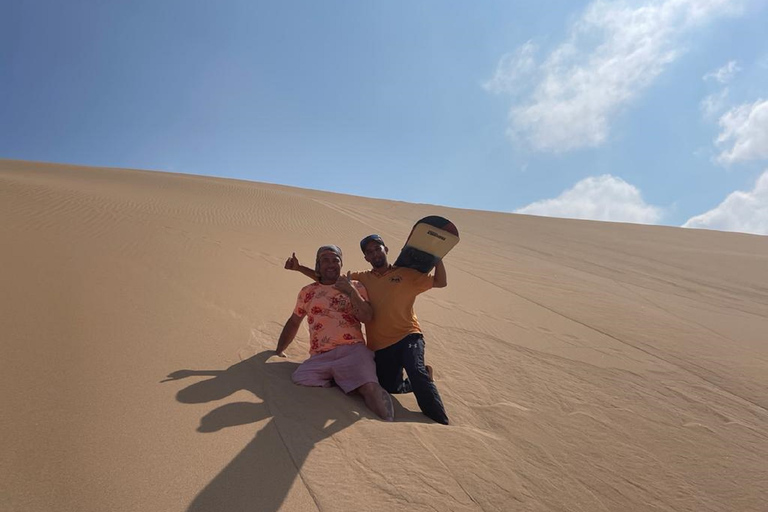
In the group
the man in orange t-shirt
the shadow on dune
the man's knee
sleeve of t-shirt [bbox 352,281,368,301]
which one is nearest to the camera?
the shadow on dune

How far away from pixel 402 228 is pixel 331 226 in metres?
2.97

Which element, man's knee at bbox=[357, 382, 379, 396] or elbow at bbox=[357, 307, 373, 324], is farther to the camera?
elbow at bbox=[357, 307, 373, 324]

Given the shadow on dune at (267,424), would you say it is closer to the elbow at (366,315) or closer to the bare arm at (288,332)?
the bare arm at (288,332)

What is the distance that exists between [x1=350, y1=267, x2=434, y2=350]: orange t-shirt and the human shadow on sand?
0.54 meters

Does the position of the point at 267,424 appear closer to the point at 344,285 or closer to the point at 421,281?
the point at 344,285

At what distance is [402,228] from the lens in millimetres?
14383

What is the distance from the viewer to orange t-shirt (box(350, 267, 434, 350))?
11.0ft

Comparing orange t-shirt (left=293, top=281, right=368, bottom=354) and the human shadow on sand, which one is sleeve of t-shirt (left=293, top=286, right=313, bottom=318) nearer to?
orange t-shirt (left=293, top=281, right=368, bottom=354)

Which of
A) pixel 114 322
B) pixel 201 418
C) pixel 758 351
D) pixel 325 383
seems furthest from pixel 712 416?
pixel 114 322

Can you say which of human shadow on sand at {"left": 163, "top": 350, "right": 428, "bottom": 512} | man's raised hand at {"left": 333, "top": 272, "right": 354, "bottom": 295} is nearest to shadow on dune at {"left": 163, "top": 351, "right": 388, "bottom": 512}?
human shadow on sand at {"left": 163, "top": 350, "right": 428, "bottom": 512}

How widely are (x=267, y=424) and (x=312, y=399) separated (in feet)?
1.44

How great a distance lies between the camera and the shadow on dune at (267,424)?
Result: 1916 millimetres

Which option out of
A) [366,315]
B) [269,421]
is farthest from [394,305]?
[269,421]

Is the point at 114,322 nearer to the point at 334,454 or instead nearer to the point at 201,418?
the point at 201,418
